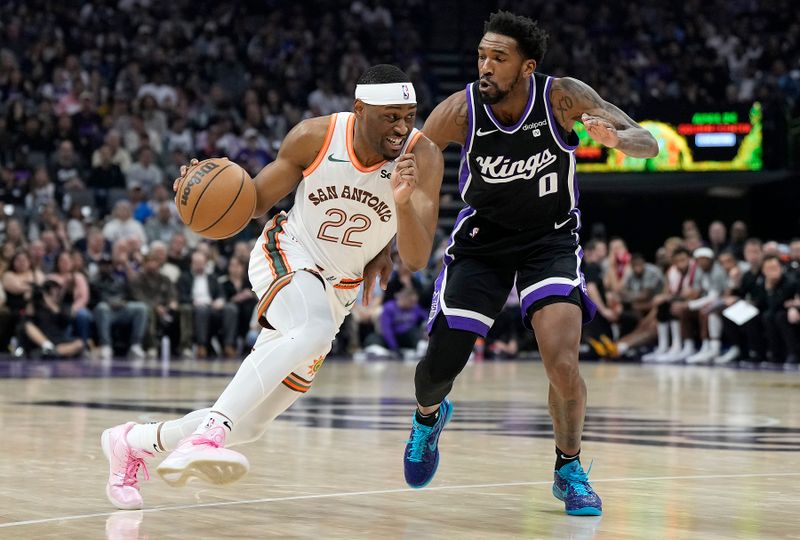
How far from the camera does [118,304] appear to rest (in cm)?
1628

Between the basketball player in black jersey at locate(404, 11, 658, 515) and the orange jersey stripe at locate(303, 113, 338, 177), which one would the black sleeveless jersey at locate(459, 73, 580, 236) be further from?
the orange jersey stripe at locate(303, 113, 338, 177)

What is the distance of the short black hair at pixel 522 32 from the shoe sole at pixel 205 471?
6.70ft

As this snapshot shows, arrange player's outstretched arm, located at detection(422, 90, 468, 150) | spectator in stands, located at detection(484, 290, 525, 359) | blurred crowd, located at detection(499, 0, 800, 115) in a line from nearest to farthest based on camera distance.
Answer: player's outstretched arm, located at detection(422, 90, 468, 150), spectator in stands, located at detection(484, 290, 525, 359), blurred crowd, located at detection(499, 0, 800, 115)

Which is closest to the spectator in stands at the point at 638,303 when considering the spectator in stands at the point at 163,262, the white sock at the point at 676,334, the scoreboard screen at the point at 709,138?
the white sock at the point at 676,334

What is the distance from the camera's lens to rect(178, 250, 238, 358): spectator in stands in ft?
55.5

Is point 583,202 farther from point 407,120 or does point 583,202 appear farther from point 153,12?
point 407,120

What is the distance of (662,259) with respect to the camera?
18.2m

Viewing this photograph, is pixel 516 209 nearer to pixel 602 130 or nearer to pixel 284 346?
pixel 602 130

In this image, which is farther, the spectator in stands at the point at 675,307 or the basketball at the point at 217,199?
the spectator in stands at the point at 675,307

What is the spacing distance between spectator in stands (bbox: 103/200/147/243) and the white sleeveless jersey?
40.0ft

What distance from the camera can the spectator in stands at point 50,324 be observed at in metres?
Result: 15.5

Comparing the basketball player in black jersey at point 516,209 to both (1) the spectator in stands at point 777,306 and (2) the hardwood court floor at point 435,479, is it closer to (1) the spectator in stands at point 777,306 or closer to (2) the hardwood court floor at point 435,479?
(2) the hardwood court floor at point 435,479

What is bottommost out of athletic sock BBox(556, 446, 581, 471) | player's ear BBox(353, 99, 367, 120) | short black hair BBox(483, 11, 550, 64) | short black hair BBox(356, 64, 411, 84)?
athletic sock BBox(556, 446, 581, 471)

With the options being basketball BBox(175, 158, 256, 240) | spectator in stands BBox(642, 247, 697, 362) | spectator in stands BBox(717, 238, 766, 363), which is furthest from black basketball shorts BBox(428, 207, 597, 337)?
spectator in stands BBox(642, 247, 697, 362)
